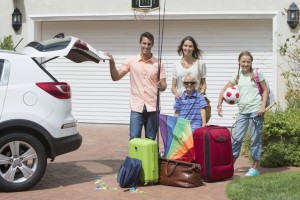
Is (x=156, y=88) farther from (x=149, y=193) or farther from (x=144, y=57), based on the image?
(x=149, y=193)

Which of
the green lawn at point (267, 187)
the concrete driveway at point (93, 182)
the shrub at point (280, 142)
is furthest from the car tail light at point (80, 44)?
the shrub at point (280, 142)

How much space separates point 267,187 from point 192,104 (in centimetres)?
149

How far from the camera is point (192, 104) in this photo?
7.95m

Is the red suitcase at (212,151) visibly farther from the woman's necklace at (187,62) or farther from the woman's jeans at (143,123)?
the woman's necklace at (187,62)

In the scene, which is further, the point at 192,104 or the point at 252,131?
the point at 252,131

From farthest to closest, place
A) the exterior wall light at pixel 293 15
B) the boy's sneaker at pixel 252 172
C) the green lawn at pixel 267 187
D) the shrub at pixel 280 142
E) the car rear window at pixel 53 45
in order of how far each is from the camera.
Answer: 1. the exterior wall light at pixel 293 15
2. the shrub at pixel 280 142
3. the boy's sneaker at pixel 252 172
4. the car rear window at pixel 53 45
5. the green lawn at pixel 267 187

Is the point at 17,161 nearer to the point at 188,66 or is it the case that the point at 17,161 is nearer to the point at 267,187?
the point at 188,66

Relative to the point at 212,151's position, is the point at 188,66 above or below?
above

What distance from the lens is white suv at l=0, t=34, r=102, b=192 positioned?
23.4 feet

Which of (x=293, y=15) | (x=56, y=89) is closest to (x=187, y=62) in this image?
(x=56, y=89)

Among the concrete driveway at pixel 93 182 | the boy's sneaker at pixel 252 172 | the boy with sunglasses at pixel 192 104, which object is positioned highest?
the boy with sunglasses at pixel 192 104

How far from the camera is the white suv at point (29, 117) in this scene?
712cm

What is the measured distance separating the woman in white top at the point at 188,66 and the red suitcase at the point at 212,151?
68 cm

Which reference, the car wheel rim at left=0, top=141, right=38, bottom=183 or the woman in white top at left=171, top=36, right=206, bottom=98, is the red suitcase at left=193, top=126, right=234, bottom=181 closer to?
the woman in white top at left=171, top=36, right=206, bottom=98
